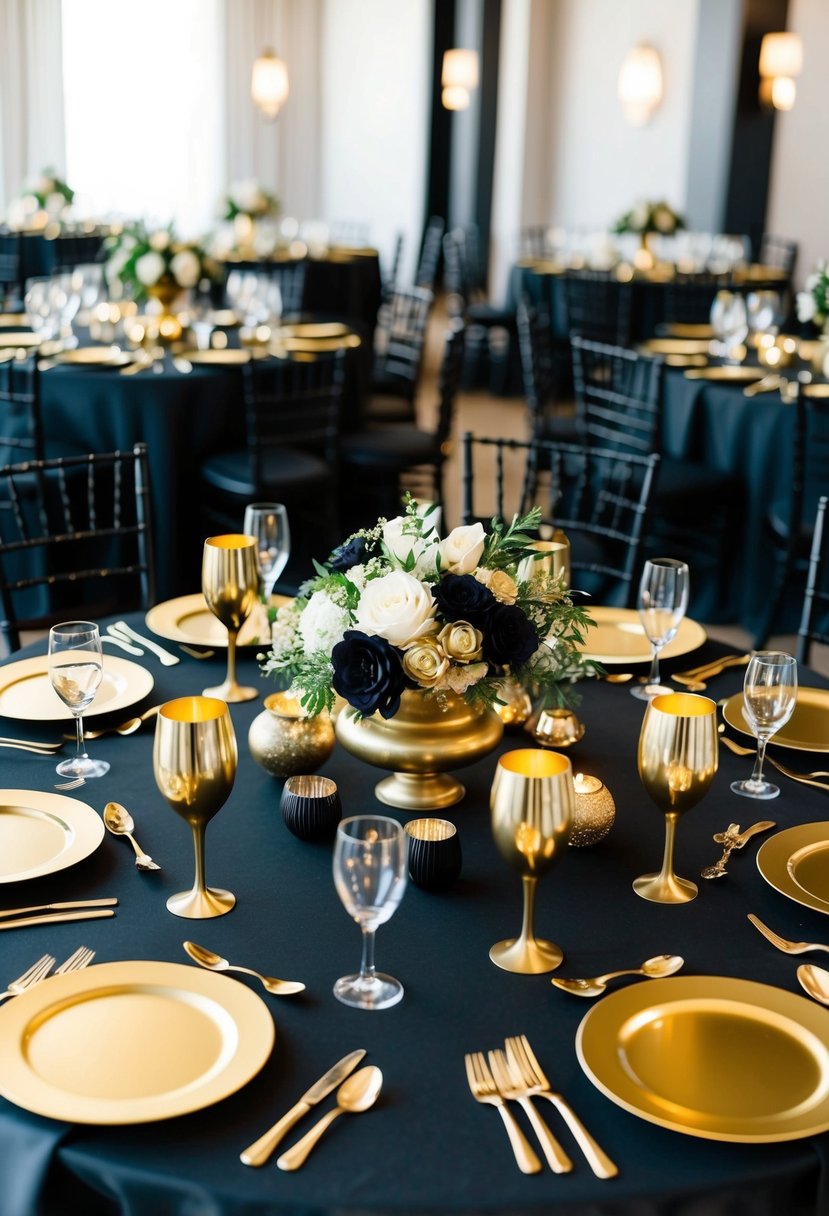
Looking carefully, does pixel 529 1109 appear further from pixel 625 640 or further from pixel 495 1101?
pixel 625 640

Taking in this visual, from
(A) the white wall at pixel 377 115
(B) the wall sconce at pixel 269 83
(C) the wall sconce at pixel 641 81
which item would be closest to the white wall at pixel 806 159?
(C) the wall sconce at pixel 641 81

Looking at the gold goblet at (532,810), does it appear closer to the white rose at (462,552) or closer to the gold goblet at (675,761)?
the gold goblet at (675,761)

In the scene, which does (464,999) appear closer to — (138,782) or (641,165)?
(138,782)

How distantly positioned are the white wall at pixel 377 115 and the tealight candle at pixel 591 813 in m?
10.1

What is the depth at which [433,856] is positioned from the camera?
136 cm

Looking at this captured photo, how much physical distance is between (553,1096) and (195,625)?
125 centimetres

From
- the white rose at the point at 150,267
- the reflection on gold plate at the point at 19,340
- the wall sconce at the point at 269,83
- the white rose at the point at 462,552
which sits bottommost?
the reflection on gold plate at the point at 19,340

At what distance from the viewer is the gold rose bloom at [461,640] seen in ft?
4.63

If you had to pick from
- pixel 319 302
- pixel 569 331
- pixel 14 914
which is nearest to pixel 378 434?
pixel 569 331

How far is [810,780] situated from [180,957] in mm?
868

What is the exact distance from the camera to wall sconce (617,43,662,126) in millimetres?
9242

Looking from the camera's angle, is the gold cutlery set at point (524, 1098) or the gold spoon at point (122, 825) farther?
the gold spoon at point (122, 825)

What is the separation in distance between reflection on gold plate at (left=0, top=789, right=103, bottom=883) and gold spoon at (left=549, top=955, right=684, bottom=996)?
54 centimetres

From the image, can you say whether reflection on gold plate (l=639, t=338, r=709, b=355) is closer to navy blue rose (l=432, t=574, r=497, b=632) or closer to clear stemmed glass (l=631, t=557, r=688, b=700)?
clear stemmed glass (l=631, t=557, r=688, b=700)
